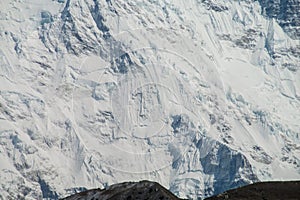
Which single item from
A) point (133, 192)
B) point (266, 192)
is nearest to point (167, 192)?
point (133, 192)

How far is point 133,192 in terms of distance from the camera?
93.6m

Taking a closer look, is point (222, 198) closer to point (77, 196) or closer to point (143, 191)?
point (143, 191)

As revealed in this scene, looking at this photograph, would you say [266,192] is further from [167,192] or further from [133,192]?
[133,192]

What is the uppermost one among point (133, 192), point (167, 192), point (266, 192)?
point (167, 192)

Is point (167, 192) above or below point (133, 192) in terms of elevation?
above

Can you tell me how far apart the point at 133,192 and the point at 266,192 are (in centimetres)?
1542

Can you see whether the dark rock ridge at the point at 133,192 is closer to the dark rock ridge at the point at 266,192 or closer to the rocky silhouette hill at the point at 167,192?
the rocky silhouette hill at the point at 167,192

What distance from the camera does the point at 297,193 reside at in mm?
100062

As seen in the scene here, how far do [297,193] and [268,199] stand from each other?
597 centimetres

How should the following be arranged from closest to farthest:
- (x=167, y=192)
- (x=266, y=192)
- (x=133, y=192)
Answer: (x=167, y=192) < (x=133, y=192) < (x=266, y=192)

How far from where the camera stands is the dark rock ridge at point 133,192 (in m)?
89.1

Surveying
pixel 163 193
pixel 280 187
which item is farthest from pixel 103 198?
pixel 280 187

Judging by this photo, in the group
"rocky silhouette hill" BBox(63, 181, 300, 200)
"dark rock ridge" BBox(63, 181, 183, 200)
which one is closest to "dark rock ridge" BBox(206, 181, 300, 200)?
"rocky silhouette hill" BBox(63, 181, 300, 200)

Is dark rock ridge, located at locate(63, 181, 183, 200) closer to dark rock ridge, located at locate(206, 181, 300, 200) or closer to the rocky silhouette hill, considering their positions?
the rocky silhouette hill
